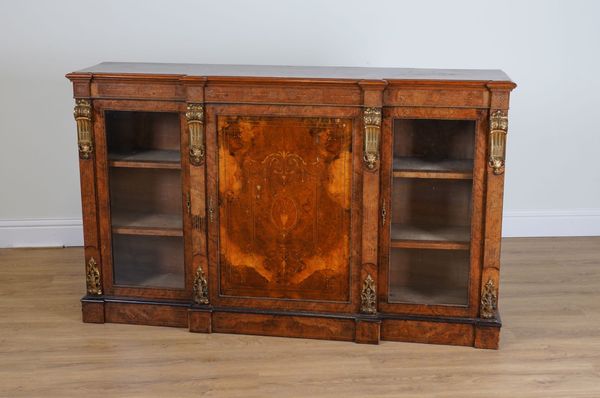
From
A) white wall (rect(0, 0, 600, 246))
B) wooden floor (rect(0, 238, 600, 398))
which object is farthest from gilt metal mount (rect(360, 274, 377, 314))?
white wall (rect(0, 0, 600, 246))

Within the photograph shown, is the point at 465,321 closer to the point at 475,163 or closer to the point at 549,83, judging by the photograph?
the point at 475,163

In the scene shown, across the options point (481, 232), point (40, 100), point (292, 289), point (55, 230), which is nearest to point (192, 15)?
point (40, 100)

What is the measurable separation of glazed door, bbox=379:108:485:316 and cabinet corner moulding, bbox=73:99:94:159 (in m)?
1.28

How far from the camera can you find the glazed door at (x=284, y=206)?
3691 millimetres

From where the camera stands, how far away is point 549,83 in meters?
5.06

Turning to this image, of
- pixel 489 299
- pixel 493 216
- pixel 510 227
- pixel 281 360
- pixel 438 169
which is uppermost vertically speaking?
pixel 438 169

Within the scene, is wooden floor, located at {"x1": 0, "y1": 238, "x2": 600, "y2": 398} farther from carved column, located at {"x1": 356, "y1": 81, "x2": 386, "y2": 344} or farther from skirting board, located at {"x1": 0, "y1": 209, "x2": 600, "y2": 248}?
skirting board, located at {"x1": 0, "y1": 209, "x2": 600, "y2": 248}

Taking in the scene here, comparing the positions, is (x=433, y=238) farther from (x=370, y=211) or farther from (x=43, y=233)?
(x=43, y=233)

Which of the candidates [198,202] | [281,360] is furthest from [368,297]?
[198,202]

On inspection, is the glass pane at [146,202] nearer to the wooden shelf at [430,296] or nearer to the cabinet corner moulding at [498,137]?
the wooden shelf at [430,296]

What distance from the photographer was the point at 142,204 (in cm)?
409

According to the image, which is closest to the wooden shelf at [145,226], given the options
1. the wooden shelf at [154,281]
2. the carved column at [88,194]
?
the carved column at [88,194]

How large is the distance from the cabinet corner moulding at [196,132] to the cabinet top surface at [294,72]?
0.50 feet

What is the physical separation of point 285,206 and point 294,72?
625 mm
